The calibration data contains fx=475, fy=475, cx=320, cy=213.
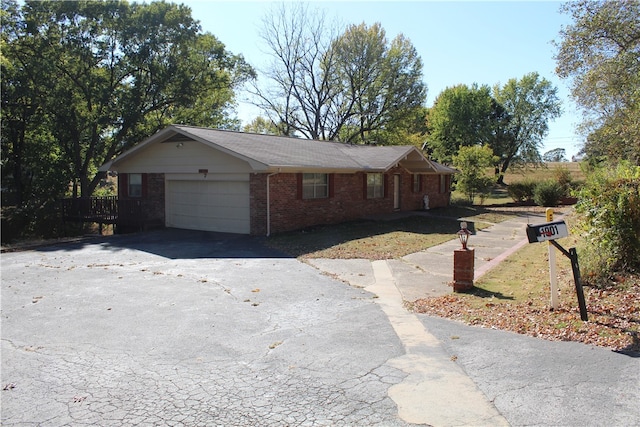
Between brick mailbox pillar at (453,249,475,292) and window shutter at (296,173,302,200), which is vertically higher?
window shutter at (296,173,302,200)

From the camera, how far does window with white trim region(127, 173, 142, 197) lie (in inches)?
808

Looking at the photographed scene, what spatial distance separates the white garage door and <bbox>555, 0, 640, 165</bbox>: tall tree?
37.8 feet

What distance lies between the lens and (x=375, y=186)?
23094 millimetres

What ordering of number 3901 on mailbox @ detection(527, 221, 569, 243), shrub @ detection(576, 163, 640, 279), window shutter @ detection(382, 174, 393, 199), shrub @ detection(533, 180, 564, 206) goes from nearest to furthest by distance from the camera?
number 3901 on mailbox @ detection(527, 221, 569, 243) → shrub @ detection(576, 163, 640, 279) → window shutter @ detection(382, 174, 393, 199) → shrub @ detection(533, 180, 564, 206)

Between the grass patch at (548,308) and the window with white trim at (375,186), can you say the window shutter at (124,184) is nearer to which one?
the window with white trim at (375,186)

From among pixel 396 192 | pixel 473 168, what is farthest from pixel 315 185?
pixel 473 168

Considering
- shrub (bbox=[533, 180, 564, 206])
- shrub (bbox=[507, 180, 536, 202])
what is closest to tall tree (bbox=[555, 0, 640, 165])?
shrub (bbox=[533, 180, 564, 206])

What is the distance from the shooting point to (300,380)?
4.96 metres

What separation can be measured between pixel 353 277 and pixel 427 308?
9.40 feet

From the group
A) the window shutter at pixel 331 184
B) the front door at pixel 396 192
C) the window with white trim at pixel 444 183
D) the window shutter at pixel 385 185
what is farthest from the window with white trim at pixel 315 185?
the window with white trim at pixel 444 183

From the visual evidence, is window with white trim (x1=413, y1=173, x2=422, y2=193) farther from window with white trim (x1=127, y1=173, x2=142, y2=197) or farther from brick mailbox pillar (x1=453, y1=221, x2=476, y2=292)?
brick mailbox pillar (x1=453, y1=221, x2=476, y2=292)

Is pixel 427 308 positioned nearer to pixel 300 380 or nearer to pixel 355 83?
pixel 300 380

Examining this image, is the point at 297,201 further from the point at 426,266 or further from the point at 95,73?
the point at 95,73

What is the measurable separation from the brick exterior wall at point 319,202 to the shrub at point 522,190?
475 inches
